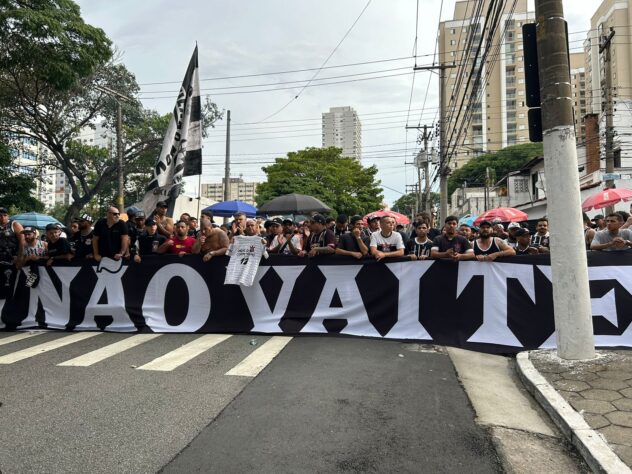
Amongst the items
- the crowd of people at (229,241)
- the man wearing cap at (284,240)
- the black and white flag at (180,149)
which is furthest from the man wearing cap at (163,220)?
the man wearing cap at (284,240)

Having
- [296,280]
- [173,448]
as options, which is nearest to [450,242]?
[296,280]

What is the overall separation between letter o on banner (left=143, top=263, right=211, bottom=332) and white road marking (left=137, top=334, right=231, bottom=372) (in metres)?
0.43

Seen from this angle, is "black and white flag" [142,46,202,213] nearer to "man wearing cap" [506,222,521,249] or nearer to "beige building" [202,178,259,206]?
"man wearing cap" [506,222,521,249]

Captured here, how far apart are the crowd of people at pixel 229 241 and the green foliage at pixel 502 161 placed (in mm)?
67038

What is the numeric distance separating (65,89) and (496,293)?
46.7 ft

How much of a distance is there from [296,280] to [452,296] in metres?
2.33

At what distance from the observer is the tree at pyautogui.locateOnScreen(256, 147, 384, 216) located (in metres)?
41.2

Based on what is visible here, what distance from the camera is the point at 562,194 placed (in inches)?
213

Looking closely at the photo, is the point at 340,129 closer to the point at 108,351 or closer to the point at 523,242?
the point at 523,242

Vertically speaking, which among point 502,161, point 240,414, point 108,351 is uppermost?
point 502,161

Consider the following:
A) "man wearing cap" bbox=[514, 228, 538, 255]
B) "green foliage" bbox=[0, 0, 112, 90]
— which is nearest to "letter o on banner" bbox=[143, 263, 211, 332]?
"man wearing cap" bbox=[514, 228, 538, 255]

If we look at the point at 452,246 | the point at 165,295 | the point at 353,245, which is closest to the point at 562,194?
the point at 452,246

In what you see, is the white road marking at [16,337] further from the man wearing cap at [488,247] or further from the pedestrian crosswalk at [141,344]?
the man wearing cap at [488,247]

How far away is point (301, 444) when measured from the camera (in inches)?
136
